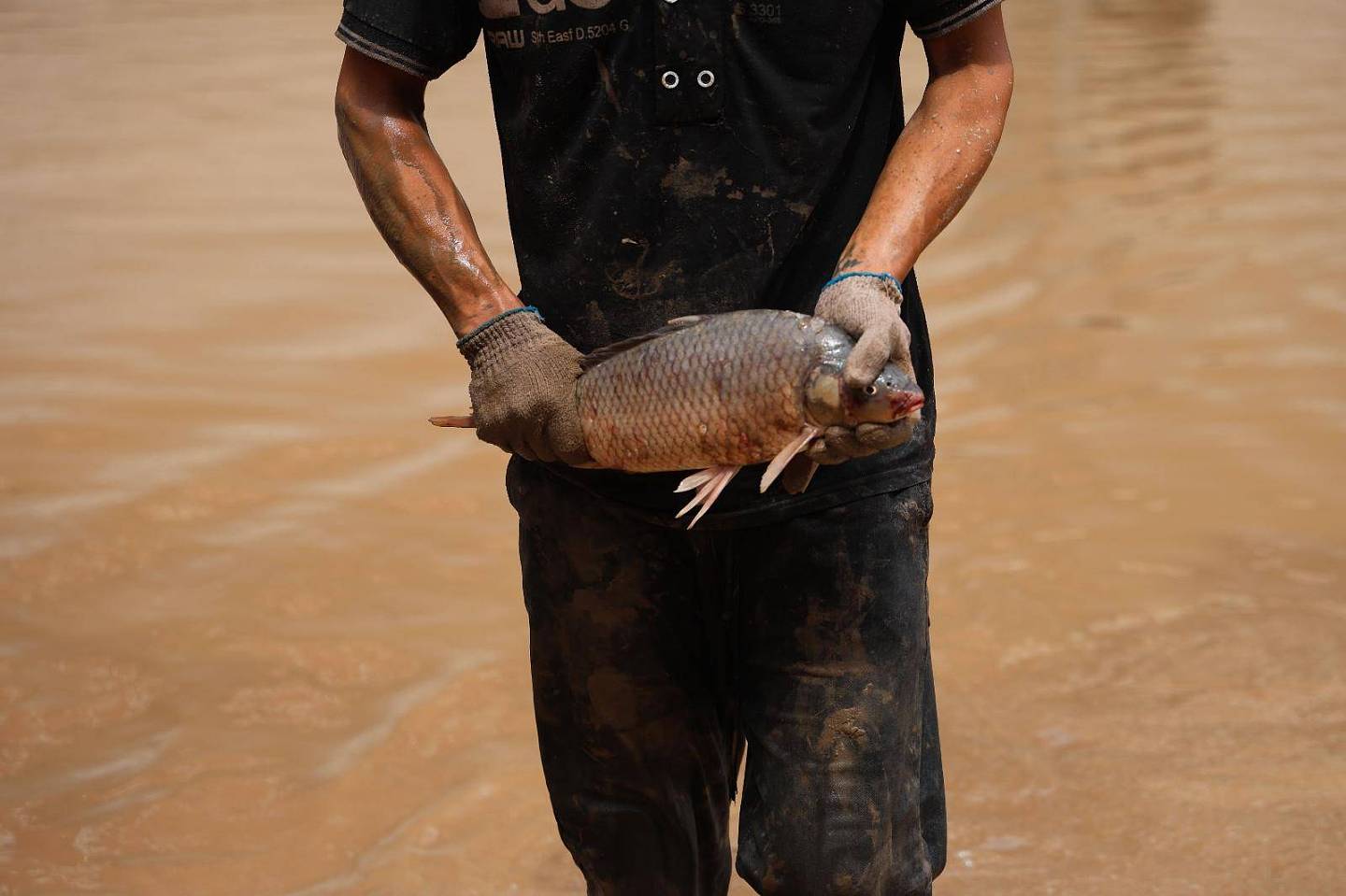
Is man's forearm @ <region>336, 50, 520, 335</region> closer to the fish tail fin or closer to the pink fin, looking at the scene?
the fish tail fin

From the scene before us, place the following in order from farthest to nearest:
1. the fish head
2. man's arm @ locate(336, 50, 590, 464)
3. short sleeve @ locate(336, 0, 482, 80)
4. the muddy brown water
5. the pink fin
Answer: the muddy brown water
short sleeve @ locate(336, 0, 482, 80)
man's arm @ locate(336, 50, 590, 464)
the pink fin
the fish head

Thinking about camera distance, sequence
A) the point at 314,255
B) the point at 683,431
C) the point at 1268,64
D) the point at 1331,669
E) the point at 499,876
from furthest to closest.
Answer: the point at 1268,64 → the point at 314,255 → the point at 1331,669 → the point at 499,876 → the point at 683,431

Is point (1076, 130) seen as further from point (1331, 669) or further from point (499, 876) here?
point (499, 876)

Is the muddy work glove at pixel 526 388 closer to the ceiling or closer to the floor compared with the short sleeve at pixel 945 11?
closer to the floor

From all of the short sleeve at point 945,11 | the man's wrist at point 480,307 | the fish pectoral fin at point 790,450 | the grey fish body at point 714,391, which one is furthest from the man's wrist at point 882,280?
the man's wrist at point 480,307

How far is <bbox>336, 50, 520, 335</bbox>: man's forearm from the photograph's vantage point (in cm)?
243

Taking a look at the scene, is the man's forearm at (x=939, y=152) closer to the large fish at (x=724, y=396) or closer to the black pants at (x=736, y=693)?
the large fish at (x=724, y=396)

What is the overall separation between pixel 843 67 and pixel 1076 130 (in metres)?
8.07

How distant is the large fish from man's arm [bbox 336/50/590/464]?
62 mm

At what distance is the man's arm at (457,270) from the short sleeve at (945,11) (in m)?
0.70

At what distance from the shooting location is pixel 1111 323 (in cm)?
666

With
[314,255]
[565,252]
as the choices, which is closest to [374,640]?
[565,252]

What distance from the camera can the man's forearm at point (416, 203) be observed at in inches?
95.5

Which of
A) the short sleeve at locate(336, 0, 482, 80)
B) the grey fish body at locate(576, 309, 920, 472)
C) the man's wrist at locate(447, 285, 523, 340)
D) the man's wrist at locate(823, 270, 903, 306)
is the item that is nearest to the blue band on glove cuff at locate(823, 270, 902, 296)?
the man's wrist at locate(823, 270, 903, 306)
